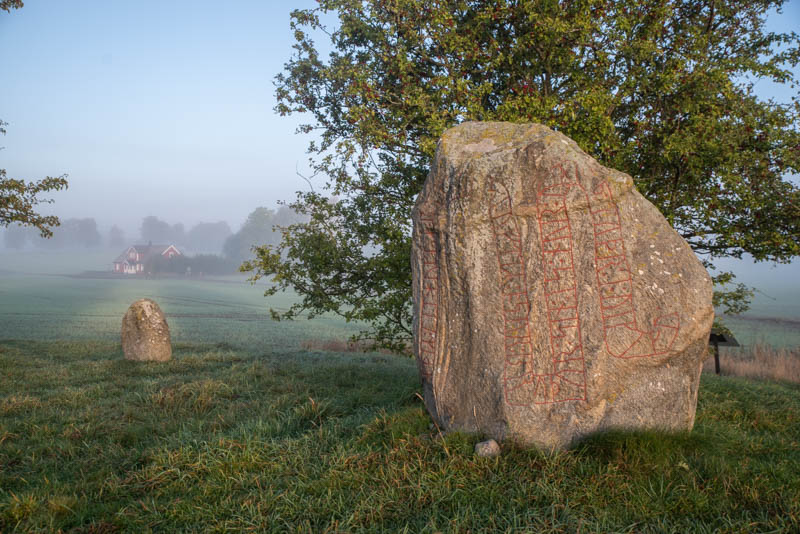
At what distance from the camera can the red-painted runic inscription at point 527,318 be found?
5.60m

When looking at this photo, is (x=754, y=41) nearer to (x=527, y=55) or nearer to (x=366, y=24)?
(x=527, y=55)

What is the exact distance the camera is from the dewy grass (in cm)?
435

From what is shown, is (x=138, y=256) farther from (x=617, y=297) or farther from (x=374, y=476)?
(x=617, y=297)

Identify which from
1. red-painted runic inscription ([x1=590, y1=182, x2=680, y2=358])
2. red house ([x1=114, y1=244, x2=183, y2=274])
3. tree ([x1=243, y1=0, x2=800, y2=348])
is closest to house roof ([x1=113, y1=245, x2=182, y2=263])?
red house ([x1=114, y1=244, x2=183, y2=274])

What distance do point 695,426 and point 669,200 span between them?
5.17 meters

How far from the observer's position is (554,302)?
5.72 metres

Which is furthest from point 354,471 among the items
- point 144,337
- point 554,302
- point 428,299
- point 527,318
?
point 144,337

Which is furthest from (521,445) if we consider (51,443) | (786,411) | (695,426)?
(51,443)

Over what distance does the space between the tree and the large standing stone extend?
365cm

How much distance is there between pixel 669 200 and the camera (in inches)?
390

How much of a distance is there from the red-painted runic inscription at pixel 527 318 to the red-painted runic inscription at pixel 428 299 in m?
0.85

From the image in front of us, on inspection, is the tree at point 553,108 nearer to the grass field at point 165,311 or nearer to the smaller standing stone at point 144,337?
the smaller standing stone at point 144,337

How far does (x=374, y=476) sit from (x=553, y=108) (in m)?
7.77

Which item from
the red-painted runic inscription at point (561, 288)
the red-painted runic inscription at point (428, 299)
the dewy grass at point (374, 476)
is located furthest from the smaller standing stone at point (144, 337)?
the red-painted runic inscription at point (561, 288)
